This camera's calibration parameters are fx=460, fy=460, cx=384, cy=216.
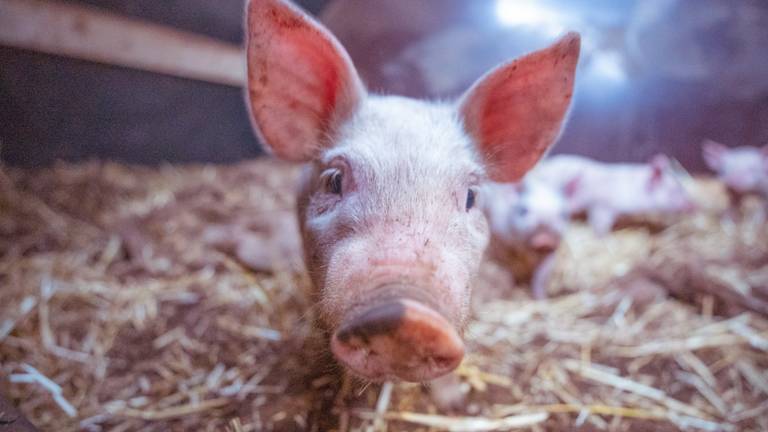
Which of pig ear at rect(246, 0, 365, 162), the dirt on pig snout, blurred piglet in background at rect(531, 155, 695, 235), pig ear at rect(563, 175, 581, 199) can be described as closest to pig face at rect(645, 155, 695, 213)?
blurred piglet in background at rect(531, 155, 695, 235)

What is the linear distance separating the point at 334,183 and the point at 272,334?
53.6 inches

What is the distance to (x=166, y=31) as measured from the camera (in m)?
5.10

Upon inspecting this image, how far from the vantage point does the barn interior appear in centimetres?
252

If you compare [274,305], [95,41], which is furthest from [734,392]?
[95,41]

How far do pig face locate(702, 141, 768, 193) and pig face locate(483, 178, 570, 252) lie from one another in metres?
2.75

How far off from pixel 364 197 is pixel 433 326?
2.63ft

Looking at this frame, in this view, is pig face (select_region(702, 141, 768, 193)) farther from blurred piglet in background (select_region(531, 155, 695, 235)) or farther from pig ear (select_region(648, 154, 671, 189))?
pig ear (select_region(648, 154, 671, 189))

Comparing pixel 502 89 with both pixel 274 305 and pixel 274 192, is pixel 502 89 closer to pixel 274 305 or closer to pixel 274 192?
pixel 274 305

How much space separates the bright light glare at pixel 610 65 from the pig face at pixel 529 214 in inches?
50.8

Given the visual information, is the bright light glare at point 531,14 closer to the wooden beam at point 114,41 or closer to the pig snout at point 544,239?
the pig snout at point 544,239

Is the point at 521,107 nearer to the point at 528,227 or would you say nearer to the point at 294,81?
the point at 294,81

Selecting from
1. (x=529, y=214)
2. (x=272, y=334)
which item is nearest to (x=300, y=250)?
(x=272, y=334)

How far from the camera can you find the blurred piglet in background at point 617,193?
19.3 feet

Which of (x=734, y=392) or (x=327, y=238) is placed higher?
(x=327, y=238)
